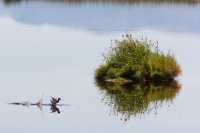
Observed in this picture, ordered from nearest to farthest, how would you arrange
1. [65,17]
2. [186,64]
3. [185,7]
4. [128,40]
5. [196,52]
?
1. [128,40]
2. [186,64]
3. [196,52]
4. [65,17]
5. [185,7]

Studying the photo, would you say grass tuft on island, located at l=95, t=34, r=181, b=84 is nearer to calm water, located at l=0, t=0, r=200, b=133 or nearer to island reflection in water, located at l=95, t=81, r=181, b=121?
island reflection in water, located at l=95, t=81, r=181, b=121

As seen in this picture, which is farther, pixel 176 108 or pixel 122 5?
pixel 122 5

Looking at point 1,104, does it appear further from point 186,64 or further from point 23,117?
point 186,64

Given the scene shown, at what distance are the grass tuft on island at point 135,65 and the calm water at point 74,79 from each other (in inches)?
17.5

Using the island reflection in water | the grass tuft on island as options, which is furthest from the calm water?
the grass tuft on island

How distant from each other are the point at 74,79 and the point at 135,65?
1655 mm

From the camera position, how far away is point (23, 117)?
1694 cm

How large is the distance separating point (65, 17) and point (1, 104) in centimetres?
3993

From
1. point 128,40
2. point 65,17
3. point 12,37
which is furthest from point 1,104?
point 65,17

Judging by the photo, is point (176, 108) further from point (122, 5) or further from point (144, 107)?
point (122, 5)

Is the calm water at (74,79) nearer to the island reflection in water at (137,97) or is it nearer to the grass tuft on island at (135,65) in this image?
the island reflection in water at (137,97)

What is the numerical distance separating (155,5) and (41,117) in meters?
53.0

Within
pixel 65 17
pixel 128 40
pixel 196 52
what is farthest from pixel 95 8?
pixel 128 40

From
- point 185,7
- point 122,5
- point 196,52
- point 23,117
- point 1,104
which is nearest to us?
point 23,117
